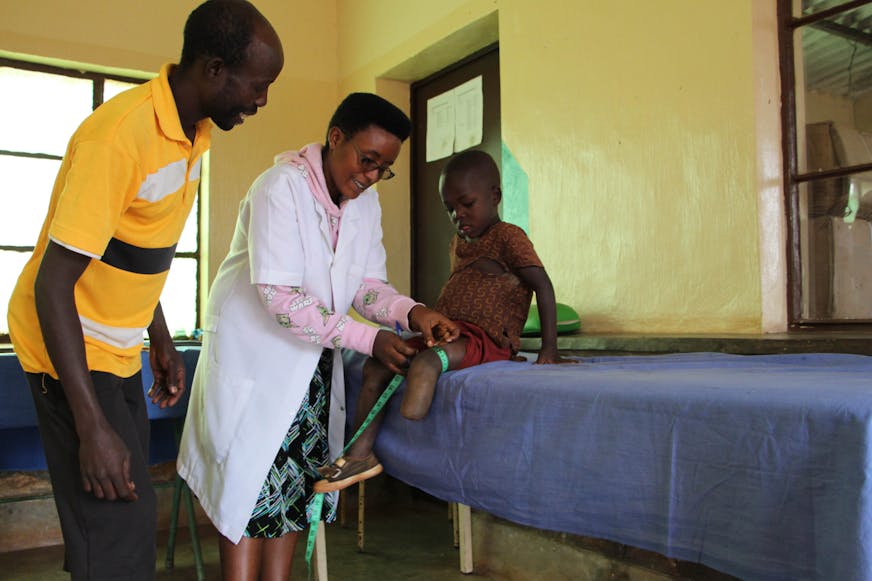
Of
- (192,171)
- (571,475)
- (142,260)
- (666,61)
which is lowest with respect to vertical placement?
(571,475)

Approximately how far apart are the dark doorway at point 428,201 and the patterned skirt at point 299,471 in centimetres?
265

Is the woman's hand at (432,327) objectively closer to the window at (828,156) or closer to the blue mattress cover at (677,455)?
the blue mattress cover at (677,455)

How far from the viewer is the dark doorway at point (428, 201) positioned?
180 inches

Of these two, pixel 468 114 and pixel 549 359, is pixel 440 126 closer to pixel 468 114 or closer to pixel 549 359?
pixel 468 114

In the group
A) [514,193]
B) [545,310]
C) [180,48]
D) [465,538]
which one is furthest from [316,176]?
[180,48]

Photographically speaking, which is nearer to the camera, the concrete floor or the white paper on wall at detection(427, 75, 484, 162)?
the concrete floor

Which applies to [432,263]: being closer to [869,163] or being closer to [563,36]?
[563,36]

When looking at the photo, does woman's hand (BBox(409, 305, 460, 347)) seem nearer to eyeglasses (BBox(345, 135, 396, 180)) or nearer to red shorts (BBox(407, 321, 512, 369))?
red shorts (BBox(407, 321, 512, 369))

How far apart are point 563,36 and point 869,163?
1.45 m

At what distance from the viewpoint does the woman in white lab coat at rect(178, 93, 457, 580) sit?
1.78 m

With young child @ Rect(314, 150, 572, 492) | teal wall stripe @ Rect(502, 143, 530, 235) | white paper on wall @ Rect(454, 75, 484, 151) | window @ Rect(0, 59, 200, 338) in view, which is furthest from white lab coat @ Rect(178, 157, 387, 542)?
window @ Rect(0, 59, 200, 338)

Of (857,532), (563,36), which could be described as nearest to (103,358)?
(857,532)

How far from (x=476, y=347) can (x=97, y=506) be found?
1156 mm

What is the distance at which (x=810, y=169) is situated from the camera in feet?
8.67
